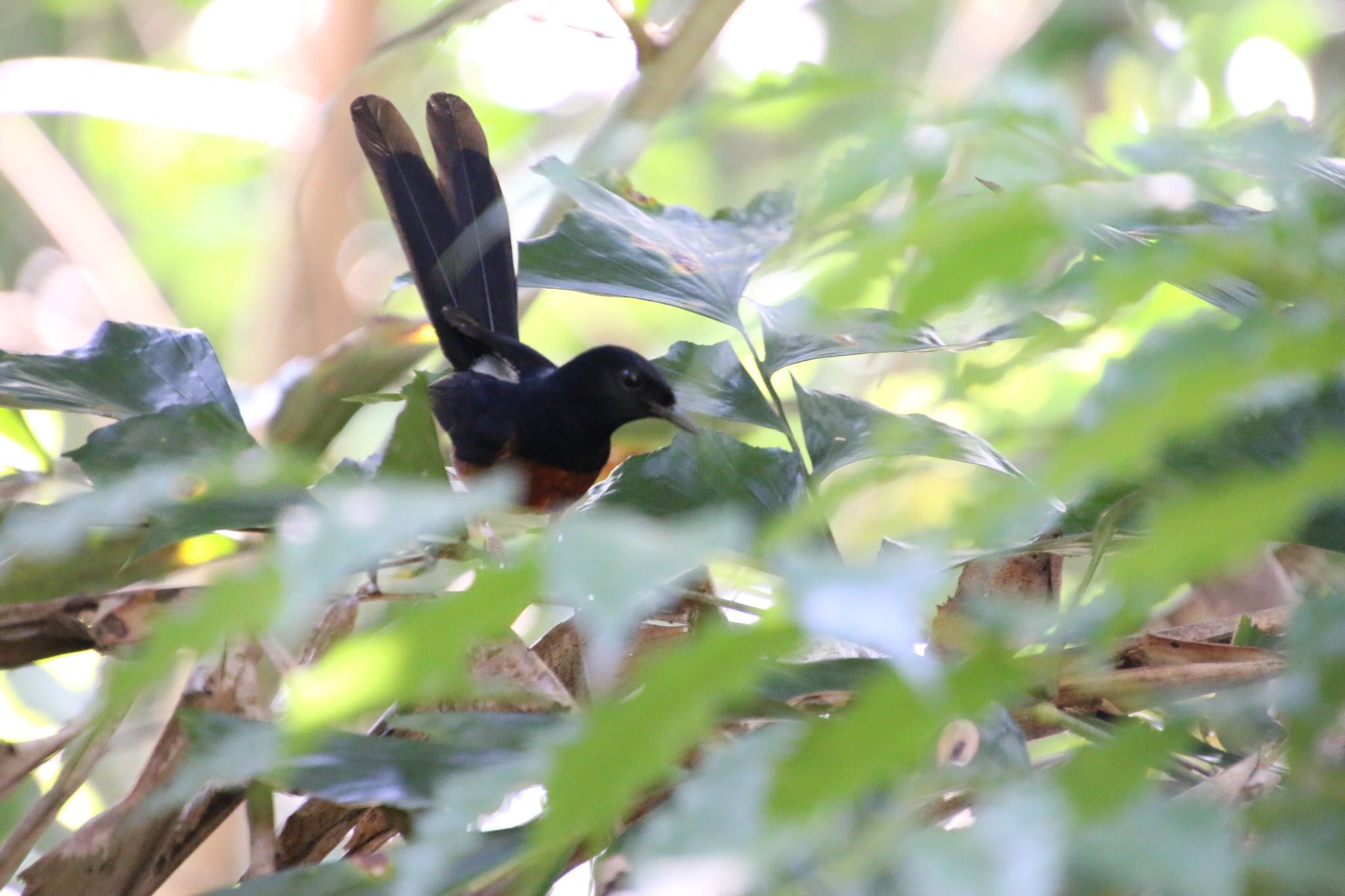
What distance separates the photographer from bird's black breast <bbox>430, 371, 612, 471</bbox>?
1.86 meters

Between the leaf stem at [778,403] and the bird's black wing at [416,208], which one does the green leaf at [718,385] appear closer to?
the leaf stem at [778,403]

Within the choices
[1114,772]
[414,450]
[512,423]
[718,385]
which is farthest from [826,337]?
[512,423]

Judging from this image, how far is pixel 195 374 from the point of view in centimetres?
88

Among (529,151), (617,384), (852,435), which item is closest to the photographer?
(852,435)

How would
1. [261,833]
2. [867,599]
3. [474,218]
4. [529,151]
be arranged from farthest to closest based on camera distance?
[529,151] → [474,218] → [261,833] → [867,599]

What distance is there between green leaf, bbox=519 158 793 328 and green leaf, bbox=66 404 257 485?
30 cm

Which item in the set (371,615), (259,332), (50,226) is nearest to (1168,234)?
(371,615)

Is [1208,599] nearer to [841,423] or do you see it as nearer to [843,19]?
[841,423]

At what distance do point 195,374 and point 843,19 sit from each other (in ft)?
18.7

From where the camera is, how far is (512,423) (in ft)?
6.13

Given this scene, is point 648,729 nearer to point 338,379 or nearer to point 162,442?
point 162,442

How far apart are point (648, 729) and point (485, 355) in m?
1.67

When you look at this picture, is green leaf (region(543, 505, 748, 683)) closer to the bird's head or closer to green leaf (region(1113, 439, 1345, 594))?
green leaf (region(1113, 439, 1345, 594))

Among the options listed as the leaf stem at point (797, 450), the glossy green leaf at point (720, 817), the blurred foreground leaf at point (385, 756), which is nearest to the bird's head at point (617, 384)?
the leaf stem at point (797, 450)
